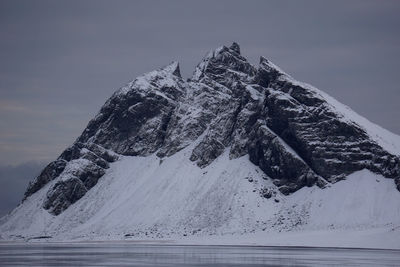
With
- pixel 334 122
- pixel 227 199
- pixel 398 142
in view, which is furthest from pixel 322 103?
pixel 227 199

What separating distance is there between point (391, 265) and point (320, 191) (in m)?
98.6

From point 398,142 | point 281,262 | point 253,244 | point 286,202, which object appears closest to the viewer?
point 281,262

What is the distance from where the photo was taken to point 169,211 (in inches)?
7579

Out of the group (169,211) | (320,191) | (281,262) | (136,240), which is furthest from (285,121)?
(281,262)

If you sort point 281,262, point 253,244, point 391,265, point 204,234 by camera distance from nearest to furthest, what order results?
point 391,265 < point 281,262 < point 253,244 < point 204,234

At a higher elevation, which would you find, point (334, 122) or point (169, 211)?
point (334, 122)

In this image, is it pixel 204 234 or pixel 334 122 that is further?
pixel 334 122

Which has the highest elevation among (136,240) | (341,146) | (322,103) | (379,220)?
(322,103)

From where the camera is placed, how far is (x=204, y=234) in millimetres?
173250

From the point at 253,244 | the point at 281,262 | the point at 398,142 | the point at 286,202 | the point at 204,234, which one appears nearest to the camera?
the point at 281,262

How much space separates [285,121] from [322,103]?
1247 centimetres

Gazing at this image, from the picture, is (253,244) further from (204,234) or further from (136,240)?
(136,240)

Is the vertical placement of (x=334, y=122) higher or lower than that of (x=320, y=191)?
higher

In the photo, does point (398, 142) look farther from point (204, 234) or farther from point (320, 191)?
point (204, 234)
